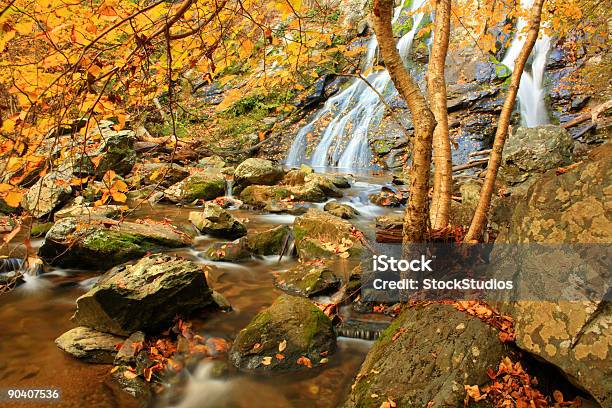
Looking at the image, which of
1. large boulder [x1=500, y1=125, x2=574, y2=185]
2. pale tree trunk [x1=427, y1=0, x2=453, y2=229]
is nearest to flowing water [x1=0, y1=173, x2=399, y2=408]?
pale tree trunk [x1=427, y1=0, x2=453, y2=229]

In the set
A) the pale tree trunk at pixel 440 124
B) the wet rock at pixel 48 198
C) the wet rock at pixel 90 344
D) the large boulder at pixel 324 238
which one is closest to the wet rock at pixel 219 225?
the large boulder at pixel 324 238

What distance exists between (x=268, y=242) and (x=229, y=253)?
77cm

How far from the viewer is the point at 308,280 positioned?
5.62 metres

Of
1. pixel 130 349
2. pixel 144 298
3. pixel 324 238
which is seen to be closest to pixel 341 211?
pixel 324 238

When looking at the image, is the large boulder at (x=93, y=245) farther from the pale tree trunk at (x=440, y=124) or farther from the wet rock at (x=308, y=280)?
the pale tree trunk at (x=440, y=124)

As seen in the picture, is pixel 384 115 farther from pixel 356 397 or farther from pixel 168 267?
pixel 356 397

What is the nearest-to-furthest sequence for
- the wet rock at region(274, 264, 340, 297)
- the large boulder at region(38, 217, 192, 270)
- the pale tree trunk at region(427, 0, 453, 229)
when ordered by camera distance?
the pale tree trunk at region(427, 0, 453, 229), the wet rock at region(274, 264, 340, 297), the large boulder at region(38, 217, 192, 270)

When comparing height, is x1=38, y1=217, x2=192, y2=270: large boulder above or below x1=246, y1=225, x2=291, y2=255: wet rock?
above

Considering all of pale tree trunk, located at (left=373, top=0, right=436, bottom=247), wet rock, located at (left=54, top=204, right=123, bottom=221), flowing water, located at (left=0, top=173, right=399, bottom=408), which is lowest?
flowing water, located at (left=0, top=173, right=399, bottom=408)

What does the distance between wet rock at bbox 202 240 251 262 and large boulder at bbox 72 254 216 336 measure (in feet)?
6.48

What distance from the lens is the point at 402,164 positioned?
51.1 feet

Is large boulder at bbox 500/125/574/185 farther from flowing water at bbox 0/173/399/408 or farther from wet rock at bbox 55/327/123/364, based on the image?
wet rock at bbox 55/327/123/364

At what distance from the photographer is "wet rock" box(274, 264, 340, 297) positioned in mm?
5430

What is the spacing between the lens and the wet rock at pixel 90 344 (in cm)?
409
